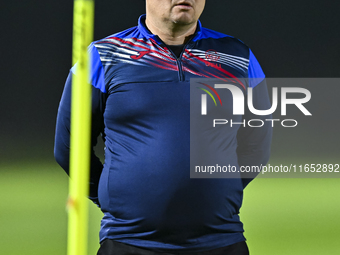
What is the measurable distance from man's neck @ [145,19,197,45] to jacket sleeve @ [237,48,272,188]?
20 cm

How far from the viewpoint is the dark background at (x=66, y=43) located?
4.03 metres

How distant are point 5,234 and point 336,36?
11.5 ft

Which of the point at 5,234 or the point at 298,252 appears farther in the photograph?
the point at 5,234

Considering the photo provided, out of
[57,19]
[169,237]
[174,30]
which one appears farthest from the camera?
[57,19]

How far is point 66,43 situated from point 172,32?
300 cm

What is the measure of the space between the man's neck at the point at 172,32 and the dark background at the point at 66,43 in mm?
2705

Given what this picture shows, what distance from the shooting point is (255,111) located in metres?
1.36

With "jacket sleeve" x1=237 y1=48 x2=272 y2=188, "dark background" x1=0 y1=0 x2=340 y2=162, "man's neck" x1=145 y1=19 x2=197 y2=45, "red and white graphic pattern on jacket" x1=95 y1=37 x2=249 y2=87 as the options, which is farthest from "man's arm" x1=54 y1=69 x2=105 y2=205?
"dark background" x1=0 y1=0 x2=340 y2=162

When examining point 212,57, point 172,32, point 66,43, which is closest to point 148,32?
point 172,32

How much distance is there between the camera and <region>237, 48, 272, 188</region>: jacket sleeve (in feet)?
4.38

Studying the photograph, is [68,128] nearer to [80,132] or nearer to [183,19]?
[183,19]

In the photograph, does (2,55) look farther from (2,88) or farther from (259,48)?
(259,48)

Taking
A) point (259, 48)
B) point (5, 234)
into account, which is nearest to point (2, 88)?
point (5, 234)

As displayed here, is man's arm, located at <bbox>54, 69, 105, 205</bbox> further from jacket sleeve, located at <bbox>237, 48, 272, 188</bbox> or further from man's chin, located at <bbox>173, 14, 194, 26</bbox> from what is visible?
jacket sleeve, located at <bbox>237, 48, 272, 188</bbox>
